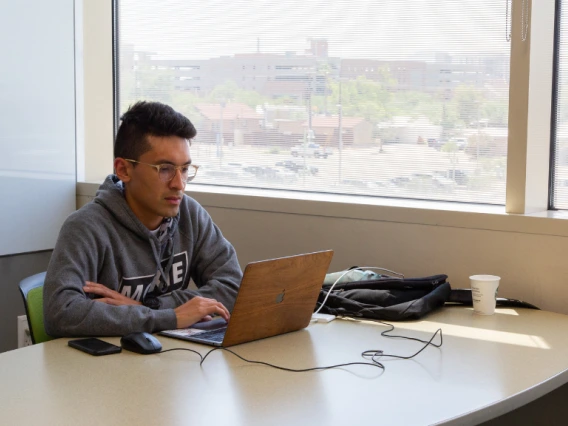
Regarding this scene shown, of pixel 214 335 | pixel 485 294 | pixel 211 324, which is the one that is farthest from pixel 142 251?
pixel 485 294

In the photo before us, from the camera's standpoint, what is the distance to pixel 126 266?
2.37 m

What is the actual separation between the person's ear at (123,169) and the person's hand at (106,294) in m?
0.37

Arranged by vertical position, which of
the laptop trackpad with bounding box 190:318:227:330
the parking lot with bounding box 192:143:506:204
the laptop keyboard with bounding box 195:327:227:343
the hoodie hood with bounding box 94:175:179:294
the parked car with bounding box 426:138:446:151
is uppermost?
the parked car with bounding box 426:138:446:151

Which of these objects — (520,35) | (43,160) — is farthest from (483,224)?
(43,160)

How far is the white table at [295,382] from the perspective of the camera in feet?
5.05

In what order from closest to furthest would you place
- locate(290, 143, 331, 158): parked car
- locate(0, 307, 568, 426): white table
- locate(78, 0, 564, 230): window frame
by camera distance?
locate(0, 307, 568, 426): white table → locate(78, 0, 564, 230): window frame → locate(290, 143, 331, 158): parked car

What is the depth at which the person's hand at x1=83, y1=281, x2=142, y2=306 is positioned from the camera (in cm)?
222

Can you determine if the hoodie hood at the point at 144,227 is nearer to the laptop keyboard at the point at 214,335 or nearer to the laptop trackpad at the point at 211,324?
the laptop trackpad at the point at 211,324

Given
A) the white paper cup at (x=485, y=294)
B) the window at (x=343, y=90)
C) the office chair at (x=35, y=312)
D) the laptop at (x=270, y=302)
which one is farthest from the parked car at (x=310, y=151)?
the office chair at (x=35, y=312)

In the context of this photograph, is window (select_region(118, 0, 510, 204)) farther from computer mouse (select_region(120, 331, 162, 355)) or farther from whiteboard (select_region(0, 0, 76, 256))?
computer mouse (select_region(120, 331, 162, 355))

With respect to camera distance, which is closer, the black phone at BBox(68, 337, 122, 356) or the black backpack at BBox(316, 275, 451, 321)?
the black phone at BBox(68, 337, 122, 356)

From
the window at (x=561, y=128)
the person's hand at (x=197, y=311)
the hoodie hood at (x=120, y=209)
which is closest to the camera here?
the person's hand at (x=197, y=311)

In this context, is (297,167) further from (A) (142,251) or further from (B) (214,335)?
(B) (214,335)

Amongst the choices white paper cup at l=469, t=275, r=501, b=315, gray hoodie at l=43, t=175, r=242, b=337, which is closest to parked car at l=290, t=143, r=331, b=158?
gray hoodie at l=43, t=175, r=242, b=337
